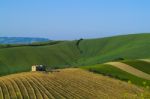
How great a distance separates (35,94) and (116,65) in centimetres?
3086

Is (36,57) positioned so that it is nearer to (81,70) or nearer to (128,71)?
(81,70)

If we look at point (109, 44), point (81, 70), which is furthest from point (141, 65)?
point (109, 44)

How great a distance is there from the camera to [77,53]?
4085 inches

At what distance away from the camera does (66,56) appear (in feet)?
319

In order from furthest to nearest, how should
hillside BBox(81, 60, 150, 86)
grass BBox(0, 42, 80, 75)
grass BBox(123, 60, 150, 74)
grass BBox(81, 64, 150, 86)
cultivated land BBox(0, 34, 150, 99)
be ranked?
grass BBox(0, 42, 80, 75) < grass BBox(123, 60, 150, 74) < hillside BBox(81, 60, 150, 86) < grass BBox(81, 64, 150, 86) < cultivated land BBox(0, 34, 150, 99)

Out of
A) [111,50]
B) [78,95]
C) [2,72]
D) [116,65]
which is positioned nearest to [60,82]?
[78,95]

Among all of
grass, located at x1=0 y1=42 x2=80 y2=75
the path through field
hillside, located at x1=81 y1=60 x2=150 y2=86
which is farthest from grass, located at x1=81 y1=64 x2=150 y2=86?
grass, located at x1=0 y1=42 x2=80 y2=75

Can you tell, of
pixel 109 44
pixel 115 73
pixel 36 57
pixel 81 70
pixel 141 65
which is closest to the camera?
pixel 115 73

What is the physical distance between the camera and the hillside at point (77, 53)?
81875mm

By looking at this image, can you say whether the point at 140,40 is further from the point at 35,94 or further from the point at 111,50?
the point at 35,94

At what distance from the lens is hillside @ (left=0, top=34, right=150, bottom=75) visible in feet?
269

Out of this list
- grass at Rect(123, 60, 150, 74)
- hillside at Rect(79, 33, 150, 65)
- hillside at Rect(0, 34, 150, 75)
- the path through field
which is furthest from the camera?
hillside at Rect(79, 33, 150, 65)

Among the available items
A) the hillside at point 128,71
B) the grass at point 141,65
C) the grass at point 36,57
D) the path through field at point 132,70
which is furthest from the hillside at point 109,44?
the path through field at point 132,70

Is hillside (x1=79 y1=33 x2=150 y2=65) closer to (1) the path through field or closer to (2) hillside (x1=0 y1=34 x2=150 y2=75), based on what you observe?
(2) hillside (x1=0 y1=34 x2=150 y2=75)
